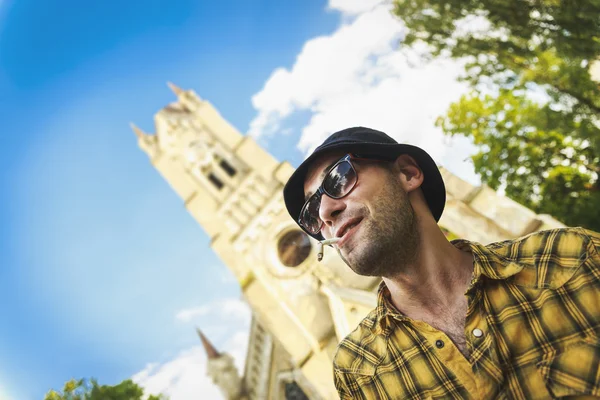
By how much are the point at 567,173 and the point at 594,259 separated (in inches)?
731

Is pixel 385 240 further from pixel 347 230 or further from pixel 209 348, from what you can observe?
pixel 209 348

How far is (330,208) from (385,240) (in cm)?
44

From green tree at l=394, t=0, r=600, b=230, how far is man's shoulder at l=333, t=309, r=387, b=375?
20.9 ft

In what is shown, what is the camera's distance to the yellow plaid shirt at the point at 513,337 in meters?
1.75

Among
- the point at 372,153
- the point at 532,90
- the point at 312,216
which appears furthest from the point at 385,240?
the point at 532,90

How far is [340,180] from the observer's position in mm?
2434

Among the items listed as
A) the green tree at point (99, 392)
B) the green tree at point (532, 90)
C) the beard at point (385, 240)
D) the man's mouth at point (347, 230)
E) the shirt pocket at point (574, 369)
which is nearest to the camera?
the shirt pocket at point (574, 369)

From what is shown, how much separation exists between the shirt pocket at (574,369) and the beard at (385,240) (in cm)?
82

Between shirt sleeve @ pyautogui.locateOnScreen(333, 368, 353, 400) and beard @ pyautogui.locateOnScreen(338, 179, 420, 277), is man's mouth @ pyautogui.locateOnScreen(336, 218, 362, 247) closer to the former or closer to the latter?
beard @ pyautogui.locateOnScreen(338, 179, 420, 277)

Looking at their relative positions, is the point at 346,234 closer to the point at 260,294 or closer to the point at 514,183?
the point at 260,294

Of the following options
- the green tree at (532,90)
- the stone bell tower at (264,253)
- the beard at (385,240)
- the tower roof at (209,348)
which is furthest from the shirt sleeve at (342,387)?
the tower roof at (209,348)

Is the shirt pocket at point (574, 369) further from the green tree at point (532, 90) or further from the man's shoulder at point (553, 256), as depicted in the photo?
the green tree at point (532, 90)

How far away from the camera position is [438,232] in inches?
97.3

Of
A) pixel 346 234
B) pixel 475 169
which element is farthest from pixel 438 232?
pixel 475 169
